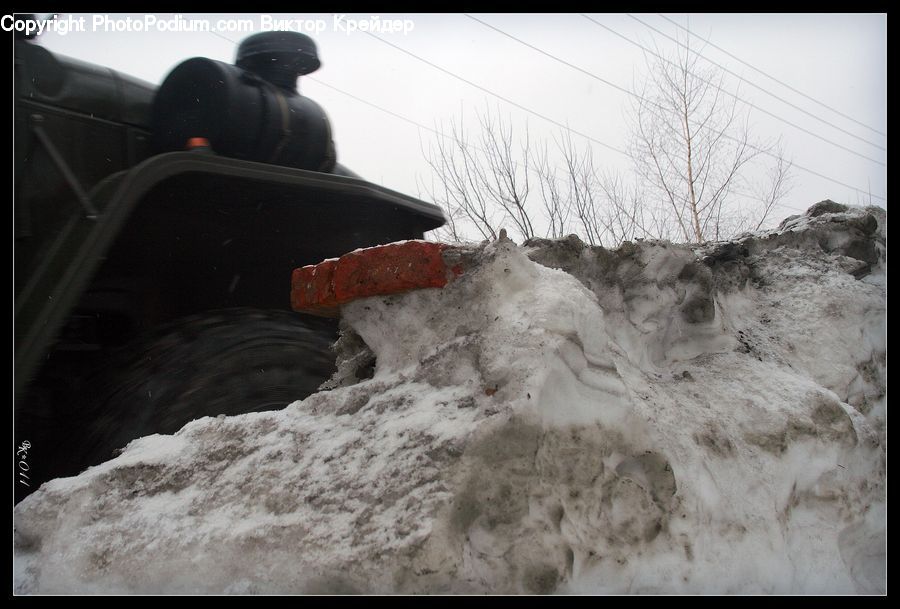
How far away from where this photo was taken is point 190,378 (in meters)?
2.43

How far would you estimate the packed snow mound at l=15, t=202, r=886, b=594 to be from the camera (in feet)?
4.63

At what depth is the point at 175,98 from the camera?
2832 millimetres

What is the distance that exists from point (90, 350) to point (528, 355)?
158 centimetres

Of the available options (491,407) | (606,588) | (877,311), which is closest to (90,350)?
(491,407)

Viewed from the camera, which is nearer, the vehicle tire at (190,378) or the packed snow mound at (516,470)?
the packed snow mound at (516,470)

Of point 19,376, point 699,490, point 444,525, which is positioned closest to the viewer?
point 444,525

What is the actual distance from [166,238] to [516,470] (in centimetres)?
170

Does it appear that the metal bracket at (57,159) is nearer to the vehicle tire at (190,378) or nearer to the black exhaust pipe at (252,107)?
the black exhaust pipe at (252,107)

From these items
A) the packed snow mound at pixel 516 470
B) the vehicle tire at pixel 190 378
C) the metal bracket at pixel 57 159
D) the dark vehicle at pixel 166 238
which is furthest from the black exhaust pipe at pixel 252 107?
the packed snow mound at pixel 516 470

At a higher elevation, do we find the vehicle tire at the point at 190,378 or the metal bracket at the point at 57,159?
the metal bracket at the point at 57,159

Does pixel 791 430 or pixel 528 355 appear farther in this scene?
pixel 791 430

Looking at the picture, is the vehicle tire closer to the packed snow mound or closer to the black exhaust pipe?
the packed snow mound

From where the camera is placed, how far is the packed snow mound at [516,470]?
1411 millimetres

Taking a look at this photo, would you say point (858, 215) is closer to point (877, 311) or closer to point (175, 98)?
point (877, 311)
